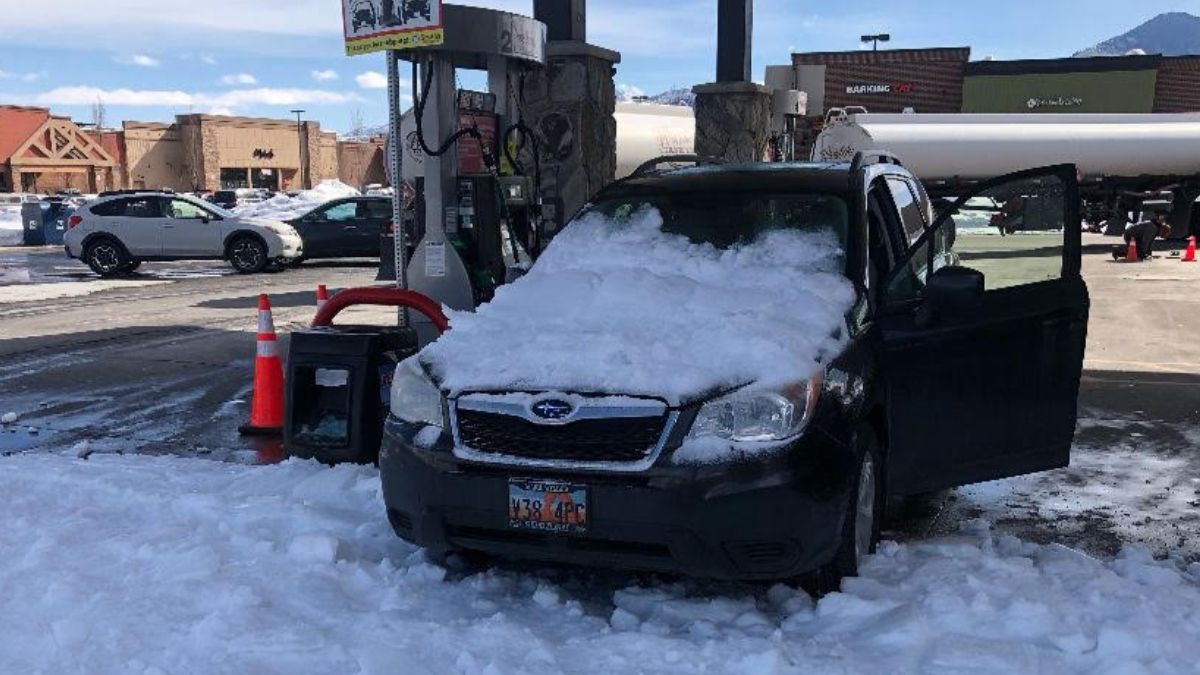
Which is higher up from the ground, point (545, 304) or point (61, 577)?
point (545, 304)

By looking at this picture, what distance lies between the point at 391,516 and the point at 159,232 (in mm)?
17768

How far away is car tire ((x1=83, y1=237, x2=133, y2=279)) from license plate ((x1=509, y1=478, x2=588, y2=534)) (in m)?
18.4

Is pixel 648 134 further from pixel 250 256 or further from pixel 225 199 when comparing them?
pixel 225 199

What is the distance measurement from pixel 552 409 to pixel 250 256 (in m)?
17.4

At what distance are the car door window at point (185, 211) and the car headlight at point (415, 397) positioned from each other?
17.4m

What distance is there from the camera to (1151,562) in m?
4.16

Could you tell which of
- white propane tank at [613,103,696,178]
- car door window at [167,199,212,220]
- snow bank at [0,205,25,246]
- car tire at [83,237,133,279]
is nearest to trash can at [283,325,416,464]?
white propane tank at [613,103,696,178]

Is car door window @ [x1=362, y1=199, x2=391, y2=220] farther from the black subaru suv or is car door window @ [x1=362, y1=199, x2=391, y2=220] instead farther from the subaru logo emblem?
the subaru logo emblem

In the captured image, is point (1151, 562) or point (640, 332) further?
point (1151, 562)

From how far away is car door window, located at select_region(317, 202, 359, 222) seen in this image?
67.4ft

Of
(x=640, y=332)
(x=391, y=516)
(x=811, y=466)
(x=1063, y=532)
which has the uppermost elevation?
(x=640, y=332)

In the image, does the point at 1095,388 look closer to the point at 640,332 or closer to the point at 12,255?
the point at 640,332

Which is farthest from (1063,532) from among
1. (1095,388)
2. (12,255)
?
(12,255)

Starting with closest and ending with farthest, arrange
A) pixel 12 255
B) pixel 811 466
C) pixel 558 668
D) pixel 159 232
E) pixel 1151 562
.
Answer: pixel 558 668, pixel 811 466, pixel 1151 562, pixel 159 232, pixel 12 255
